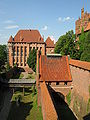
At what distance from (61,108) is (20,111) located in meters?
6.56

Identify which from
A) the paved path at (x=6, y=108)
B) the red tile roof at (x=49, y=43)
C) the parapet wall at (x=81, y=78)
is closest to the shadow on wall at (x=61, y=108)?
the parapet wall at (x=81, y=78)

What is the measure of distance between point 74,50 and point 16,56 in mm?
34091

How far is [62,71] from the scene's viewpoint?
2516 cm

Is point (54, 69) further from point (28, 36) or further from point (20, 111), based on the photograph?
point (28, 36)

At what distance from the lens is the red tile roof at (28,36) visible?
207 ft

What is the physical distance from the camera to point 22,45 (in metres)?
63.6

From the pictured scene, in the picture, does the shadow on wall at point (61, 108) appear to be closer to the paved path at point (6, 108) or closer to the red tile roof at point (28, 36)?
the paved path at point (6, 108)

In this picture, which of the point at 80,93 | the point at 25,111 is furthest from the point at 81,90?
the point at 25,111

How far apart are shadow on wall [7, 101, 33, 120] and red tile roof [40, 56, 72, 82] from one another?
507 centimetres

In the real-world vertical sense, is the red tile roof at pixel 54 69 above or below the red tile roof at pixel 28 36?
below

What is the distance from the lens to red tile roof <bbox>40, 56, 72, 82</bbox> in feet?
78.5

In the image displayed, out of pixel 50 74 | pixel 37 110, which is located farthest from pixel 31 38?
pixel 37 110

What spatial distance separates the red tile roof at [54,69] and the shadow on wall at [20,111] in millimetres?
5071

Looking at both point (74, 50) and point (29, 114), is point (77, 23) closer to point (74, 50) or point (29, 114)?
point (74, 50)
